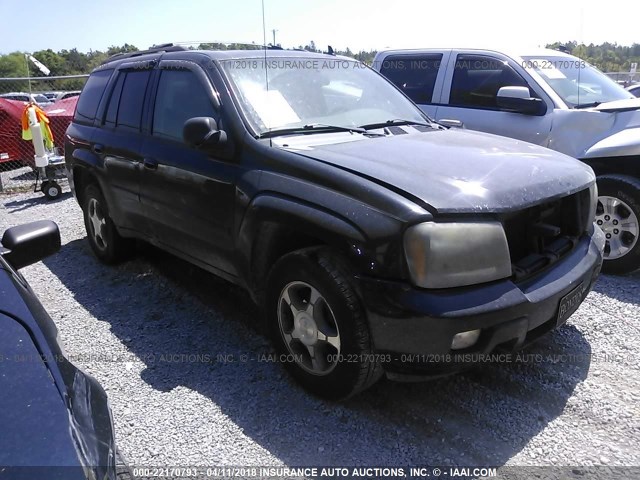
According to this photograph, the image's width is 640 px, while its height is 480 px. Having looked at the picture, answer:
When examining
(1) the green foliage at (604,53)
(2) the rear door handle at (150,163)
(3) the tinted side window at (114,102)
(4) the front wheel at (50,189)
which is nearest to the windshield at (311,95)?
(2) the rear door handle at (150,163)

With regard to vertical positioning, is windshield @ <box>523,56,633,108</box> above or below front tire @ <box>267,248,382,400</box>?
above

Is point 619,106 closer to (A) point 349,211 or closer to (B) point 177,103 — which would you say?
(A) point 349,211

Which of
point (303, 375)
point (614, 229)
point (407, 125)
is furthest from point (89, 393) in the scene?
point (614, 229)

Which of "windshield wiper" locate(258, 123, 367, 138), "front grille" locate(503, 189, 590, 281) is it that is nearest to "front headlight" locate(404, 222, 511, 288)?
"front grille" locate(503, 189, 590, 281)

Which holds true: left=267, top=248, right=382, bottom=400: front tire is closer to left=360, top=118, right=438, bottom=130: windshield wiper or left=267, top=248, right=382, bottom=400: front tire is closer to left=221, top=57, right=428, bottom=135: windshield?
left=221, top=57, right=428, bottom=135: windshield

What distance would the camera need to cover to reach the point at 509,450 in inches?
101

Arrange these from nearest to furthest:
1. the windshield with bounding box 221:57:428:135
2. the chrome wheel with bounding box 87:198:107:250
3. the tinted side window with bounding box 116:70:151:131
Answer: the windshield with bounding box 221:57:428:135
the tinted side window with bounding box 116:70:151:131
the chrome wheel with bounding box 87:198:107:250

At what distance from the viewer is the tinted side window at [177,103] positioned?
3.61 m

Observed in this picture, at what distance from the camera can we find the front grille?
282 cm

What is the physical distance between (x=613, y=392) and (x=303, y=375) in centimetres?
176

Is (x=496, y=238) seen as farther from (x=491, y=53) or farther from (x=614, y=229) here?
(x=491, y=53)

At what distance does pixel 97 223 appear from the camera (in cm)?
521

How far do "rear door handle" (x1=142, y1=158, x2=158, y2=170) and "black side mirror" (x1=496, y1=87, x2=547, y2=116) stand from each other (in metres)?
3.26

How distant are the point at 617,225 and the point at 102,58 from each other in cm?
3943
